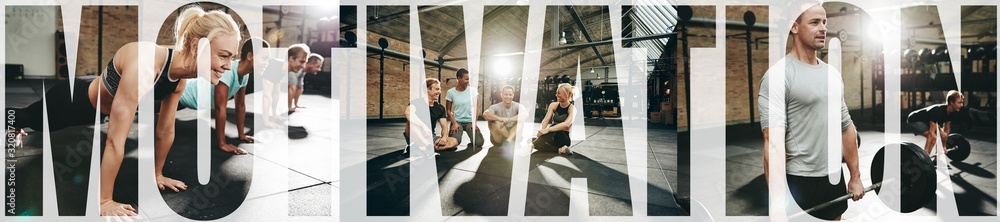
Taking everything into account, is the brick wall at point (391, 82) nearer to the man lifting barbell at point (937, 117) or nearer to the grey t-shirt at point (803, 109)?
the grey t-shirt at point (803, 109)

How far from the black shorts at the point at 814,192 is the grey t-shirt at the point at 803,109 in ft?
0.11

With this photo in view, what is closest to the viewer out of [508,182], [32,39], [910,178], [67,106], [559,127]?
[910,178]

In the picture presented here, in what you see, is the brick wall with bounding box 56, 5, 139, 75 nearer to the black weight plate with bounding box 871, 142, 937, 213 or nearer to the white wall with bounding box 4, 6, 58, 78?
the white wall with bounding box 4, 6, 58, 78

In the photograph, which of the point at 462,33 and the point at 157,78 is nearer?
the point at 157,78

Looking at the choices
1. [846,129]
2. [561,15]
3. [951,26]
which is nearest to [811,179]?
[846,129]

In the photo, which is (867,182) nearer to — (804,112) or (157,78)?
(804,112)

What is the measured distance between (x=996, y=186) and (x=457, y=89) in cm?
484

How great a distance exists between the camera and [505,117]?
4.48 meters

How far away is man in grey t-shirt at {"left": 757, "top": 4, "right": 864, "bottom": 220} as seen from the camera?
1.41m

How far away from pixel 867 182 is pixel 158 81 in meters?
4.95

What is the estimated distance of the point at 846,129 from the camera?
154 cm

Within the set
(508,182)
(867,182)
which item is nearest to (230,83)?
(508,182)

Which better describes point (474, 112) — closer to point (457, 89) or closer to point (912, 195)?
point (457, 89)

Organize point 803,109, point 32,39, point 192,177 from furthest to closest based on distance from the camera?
point 32,39, point 192,177, point 803,109
